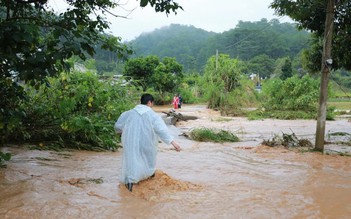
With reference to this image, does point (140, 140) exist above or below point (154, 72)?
below

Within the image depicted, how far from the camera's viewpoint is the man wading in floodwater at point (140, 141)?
548cm

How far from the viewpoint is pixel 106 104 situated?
1023 cm

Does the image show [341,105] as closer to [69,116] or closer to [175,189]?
[69,116]

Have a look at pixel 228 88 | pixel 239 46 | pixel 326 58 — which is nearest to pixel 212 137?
pixel 326 58

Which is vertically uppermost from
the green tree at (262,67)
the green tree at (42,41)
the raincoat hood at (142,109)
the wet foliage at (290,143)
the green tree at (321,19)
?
the green tree at (262,67)

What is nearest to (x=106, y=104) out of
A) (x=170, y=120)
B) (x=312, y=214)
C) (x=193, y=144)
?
(x=193, y=144)

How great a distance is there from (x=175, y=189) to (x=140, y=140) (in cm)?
93

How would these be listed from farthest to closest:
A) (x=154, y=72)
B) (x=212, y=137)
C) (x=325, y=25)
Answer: (x=154, y=72) < (x=212, y=137) < (x=325, y=25)

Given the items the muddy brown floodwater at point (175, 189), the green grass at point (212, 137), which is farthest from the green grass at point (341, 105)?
the muddy brown floodwater at point (175, 189)

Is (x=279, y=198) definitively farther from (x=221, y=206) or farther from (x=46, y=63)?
(x=46, y=63)

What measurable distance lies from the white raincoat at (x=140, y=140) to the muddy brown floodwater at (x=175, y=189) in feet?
0.80

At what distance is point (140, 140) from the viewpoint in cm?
554

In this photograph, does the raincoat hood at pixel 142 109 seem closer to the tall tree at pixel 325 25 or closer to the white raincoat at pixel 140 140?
the white raincoat at pixel 140 140

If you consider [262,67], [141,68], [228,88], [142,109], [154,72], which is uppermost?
[262,67]
